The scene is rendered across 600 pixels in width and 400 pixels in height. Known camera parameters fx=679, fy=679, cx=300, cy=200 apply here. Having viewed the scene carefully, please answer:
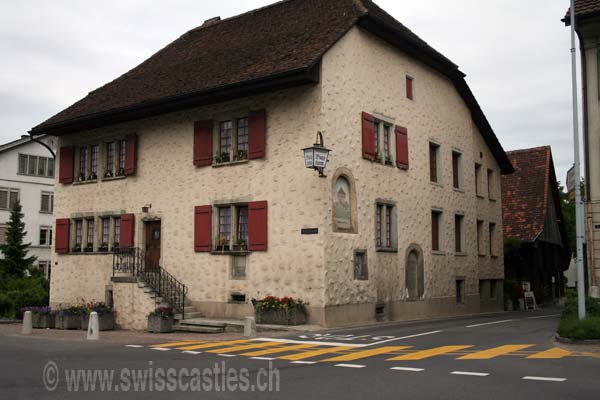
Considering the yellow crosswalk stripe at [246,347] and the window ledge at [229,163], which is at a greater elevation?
the window ledge at [229,163]

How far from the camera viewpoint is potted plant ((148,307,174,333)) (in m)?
20.4

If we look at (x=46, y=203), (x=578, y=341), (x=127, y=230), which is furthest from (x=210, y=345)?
(x=46, y=203)

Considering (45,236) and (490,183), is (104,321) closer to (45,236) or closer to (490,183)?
(490,183)

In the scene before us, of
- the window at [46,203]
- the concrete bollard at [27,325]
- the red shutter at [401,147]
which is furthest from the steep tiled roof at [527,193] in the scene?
the window at [46,203]

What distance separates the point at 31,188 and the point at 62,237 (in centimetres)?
2472

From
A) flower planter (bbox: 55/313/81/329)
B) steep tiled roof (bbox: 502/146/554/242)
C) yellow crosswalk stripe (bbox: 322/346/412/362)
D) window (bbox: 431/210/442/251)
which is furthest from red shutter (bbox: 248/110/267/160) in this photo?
steep tiled roof (bbox: 502/146/554/242)

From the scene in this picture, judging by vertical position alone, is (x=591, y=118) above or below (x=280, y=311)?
above

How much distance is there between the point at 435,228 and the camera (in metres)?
26.7

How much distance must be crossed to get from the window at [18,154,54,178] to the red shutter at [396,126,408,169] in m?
34.2

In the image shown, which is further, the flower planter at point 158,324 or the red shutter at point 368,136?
the red shutter at point 368,136

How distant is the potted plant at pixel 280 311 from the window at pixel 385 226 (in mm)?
4062

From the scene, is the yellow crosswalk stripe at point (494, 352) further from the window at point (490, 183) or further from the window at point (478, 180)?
the window at point (490, 183)

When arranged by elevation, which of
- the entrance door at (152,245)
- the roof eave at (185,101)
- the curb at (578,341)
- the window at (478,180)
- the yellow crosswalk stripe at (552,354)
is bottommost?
the yellow crosswalk stripe at (552,354)

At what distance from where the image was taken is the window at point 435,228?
26328mm
